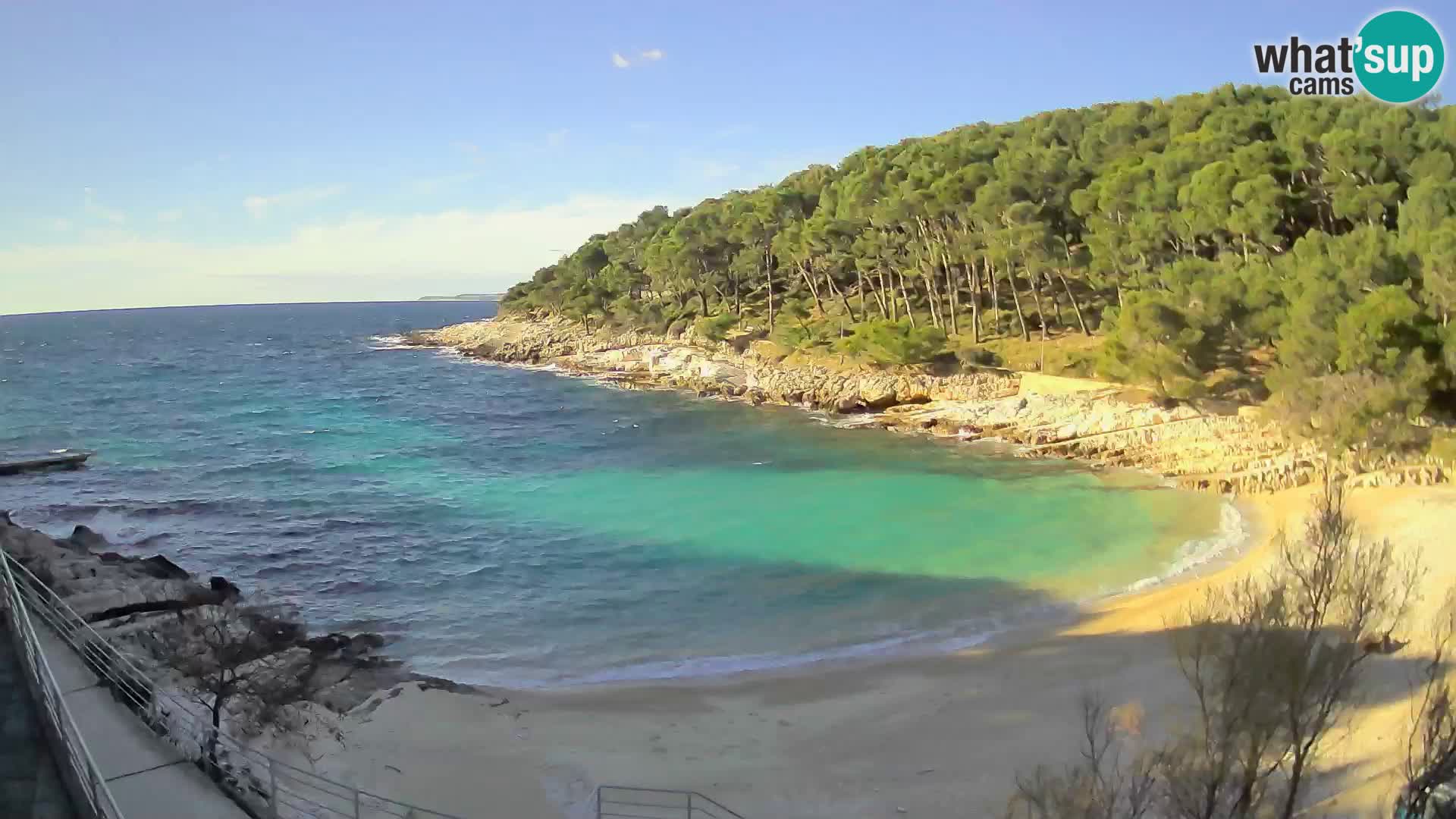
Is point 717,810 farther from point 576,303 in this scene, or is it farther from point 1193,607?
point 576,303

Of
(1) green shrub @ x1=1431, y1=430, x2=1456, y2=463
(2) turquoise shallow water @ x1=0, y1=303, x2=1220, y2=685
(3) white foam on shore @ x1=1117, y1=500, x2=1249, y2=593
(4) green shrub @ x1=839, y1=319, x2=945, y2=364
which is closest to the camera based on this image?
(2) turquoise shallow water @ x1=0, y1=303, x2=1220, y2=685

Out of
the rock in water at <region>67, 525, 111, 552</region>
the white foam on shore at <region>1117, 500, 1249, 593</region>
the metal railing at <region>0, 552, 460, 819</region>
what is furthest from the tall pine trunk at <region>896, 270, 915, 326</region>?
the metal railing at <region>0, 552, 460, 819</region>

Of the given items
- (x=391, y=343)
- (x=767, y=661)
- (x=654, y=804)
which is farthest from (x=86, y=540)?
(x=391, y=343)

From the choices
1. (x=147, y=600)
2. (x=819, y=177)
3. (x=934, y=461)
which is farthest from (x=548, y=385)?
(x=147, y=600)

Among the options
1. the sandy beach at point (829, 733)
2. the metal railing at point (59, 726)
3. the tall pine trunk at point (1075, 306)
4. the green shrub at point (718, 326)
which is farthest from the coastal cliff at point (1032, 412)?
the metal railing at point (59, 726)

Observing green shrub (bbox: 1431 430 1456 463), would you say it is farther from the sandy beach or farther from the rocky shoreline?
the rocky shoreline

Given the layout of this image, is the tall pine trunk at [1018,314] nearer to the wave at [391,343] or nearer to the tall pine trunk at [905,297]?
the tall pine trunk at [905,297]

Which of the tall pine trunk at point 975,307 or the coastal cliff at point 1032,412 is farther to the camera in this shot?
the tall pine trunk at point 975,307
